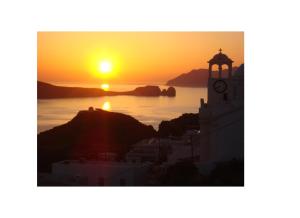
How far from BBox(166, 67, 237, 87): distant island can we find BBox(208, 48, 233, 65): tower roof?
339mm

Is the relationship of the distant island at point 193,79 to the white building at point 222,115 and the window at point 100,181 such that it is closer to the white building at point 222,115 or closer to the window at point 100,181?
the white building at point 222,115

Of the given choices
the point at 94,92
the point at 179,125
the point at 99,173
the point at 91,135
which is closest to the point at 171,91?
the point at 94,92

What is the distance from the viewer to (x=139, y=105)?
603 inches

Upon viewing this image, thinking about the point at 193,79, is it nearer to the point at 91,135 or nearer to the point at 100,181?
the point at 100,181

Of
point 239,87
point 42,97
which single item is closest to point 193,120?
point 239,87

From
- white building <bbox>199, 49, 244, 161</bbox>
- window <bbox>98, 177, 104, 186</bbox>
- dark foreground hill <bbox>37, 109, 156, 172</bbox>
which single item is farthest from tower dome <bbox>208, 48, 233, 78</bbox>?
window <bbox>98, 177, 104, 186</bbox>

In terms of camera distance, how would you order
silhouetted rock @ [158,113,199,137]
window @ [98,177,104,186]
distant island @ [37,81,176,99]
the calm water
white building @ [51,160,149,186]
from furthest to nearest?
silhouetted rock @ [158,113,199,137] < the calm water < distant island @ [37,81,176,99] < white building @ [51,160,149,186] < window @ [98,177,104,186]

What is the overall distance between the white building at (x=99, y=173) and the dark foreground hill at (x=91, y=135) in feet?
2.15

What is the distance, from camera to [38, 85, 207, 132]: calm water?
1437cm

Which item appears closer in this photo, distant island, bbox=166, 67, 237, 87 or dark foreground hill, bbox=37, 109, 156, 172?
distant island, bbox=166, 67, 237, 87

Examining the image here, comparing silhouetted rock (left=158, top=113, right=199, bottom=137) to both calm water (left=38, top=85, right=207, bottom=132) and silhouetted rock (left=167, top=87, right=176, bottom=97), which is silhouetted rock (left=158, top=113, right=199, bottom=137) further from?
silhouetted rock (left=167, top=87, right=176, bottom=97)

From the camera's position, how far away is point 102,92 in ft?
48.6

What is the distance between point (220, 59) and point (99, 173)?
4.41m

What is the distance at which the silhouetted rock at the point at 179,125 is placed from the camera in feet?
52.5
